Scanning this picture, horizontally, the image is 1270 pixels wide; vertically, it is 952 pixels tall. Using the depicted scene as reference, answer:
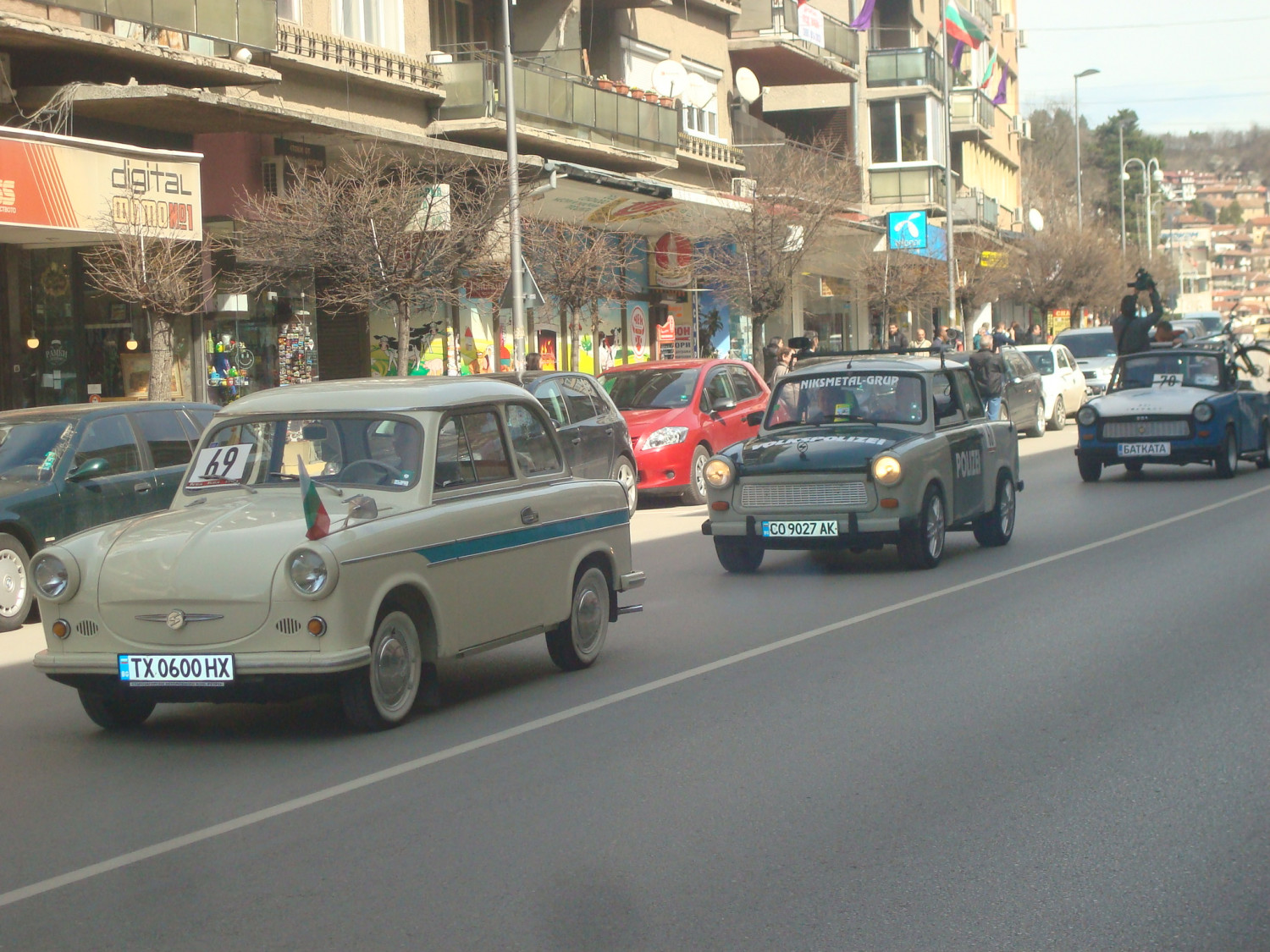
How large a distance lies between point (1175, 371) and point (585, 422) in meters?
7.55

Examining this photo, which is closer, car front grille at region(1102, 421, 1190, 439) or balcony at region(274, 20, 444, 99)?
car front grille at region(1102, 421, 1190, 439)

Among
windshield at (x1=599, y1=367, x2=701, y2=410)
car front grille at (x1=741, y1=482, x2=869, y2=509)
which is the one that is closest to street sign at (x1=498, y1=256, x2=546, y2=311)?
windshield at (x1=599, y1=367, x2=701, y2=410)

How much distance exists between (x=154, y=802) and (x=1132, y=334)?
19.0m

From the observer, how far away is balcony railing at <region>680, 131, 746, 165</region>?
36719 millimetres

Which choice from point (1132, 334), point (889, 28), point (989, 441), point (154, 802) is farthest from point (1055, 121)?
point (154, 802)

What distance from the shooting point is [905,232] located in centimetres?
4384

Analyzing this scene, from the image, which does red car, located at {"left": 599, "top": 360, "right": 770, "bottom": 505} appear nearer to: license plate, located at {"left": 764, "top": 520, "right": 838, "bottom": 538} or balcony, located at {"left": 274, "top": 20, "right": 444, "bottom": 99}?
license plate, located at {"left": 764, "top": 520, "right": 838, "bottom": 538}

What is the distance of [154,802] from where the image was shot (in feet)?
20.3

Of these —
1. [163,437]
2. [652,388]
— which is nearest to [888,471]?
[163,437]

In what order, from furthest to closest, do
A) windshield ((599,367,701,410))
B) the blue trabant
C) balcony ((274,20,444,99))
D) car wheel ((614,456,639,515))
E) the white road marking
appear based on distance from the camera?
balcony ((274,20,444,99)), windshield ((599,367,701,410)), the blue trabant, car wheel ((614,456,639,515)), the white road marking

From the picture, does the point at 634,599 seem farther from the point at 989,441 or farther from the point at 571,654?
the point at 989,441

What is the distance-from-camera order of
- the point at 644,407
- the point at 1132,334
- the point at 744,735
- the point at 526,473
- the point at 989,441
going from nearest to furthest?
the point at 744,735
the point at 526,473
the point at 989,441
the point at 644,407
the point at 1132,334

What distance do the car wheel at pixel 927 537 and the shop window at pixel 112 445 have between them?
6176mm

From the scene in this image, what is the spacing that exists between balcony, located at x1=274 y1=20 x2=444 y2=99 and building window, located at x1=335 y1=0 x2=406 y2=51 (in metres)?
0.29
